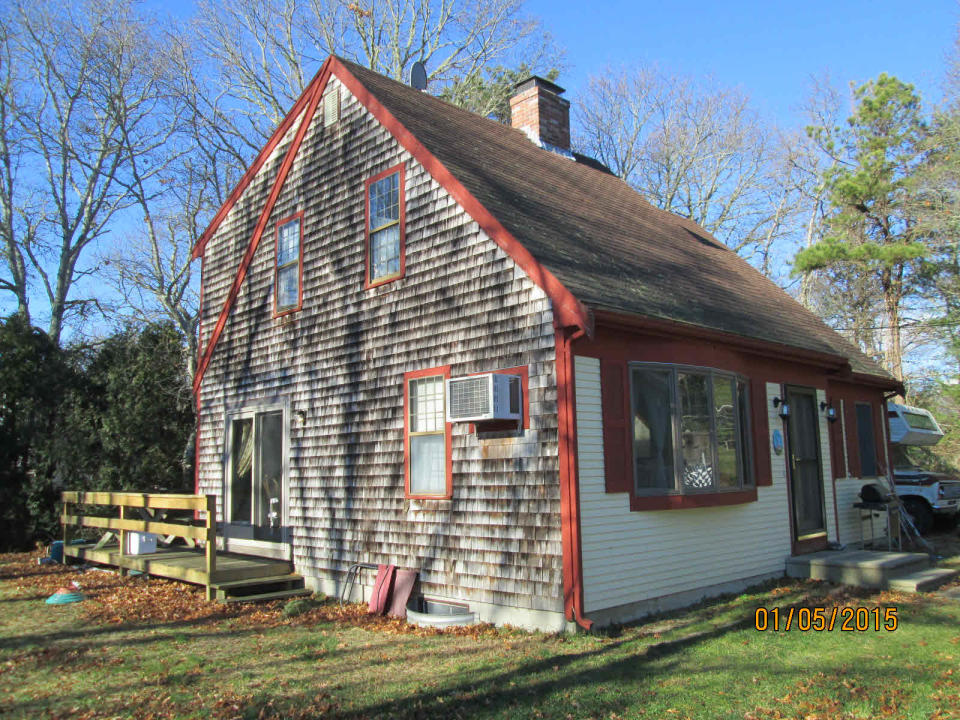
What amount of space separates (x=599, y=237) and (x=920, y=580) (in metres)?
5.34

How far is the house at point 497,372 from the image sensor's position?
735 cm

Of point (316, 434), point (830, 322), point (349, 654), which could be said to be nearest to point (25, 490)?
point (316, 434)

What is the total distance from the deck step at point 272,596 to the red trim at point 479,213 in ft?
16.8

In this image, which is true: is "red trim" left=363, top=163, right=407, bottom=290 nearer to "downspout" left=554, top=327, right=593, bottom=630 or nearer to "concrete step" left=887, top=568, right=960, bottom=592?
"downspout" left=554, top=327, right=593, bottom=630

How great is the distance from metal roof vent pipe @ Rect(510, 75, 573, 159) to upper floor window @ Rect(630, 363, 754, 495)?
6983 mm

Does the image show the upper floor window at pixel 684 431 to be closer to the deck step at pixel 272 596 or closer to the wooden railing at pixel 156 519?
the deck step at pixel 272 596

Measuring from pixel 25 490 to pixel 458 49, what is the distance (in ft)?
59.2

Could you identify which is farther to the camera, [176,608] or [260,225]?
[260,225]

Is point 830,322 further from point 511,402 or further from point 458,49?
point 511,402

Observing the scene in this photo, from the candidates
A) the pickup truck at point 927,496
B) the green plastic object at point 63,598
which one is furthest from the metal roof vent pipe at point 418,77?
the pickup truck at point 927,496

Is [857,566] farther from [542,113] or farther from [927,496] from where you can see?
[542,113]
